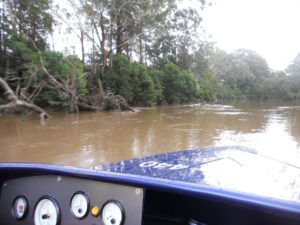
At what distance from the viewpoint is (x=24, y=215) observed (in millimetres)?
1371

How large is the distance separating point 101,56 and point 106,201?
17.6 metres

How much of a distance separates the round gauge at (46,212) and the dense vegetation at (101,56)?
8309mm

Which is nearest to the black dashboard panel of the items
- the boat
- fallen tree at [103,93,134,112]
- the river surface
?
the boat

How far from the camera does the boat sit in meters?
1.02

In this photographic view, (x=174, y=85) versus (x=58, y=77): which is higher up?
(x=58, y=77)

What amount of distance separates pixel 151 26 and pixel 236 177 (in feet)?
55.9

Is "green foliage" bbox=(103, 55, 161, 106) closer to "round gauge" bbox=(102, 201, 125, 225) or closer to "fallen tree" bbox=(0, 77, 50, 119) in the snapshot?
"fallen tree" bbox=(0, 77, 50, 119)

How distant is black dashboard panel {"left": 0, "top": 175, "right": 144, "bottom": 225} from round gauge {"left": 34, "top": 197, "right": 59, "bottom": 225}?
0.01 m

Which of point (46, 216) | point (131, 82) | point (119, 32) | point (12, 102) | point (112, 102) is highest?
point (119, 32)

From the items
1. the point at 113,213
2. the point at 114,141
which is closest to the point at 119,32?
the point at 114,141

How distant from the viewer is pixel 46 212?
131 centimetres

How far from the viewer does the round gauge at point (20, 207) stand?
4.52 feet

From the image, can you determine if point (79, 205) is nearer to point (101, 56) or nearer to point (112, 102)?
point (112, 102)

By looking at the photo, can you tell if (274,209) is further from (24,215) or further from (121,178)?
(24,215)
